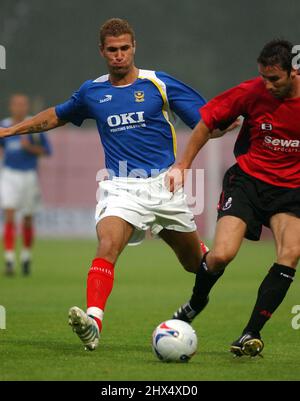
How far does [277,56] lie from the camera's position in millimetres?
7203

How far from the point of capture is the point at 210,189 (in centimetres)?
2498

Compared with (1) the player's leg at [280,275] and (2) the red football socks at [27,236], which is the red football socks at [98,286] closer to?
(1) the player's leg at [280,275]

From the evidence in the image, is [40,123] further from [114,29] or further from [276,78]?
[276,78]

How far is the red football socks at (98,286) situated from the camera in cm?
763

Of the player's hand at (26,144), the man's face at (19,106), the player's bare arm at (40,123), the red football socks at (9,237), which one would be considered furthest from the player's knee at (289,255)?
the player's hand at (26,144)

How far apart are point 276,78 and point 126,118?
4.89ft

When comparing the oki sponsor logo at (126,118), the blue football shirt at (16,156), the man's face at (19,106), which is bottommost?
the blue football shirt at (16,156)

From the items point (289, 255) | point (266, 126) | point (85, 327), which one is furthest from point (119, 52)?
point (85, 327)

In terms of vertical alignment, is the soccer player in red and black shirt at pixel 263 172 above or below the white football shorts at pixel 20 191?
above

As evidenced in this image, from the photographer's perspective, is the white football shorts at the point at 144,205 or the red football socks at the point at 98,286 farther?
the white football shorts at the point at 144,205

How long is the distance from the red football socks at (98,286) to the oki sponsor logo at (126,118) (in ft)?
3.80

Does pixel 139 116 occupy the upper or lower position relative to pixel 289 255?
upper

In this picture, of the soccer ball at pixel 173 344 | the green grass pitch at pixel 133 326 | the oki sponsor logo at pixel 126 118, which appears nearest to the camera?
the green grass pitch at pixel 133 326
